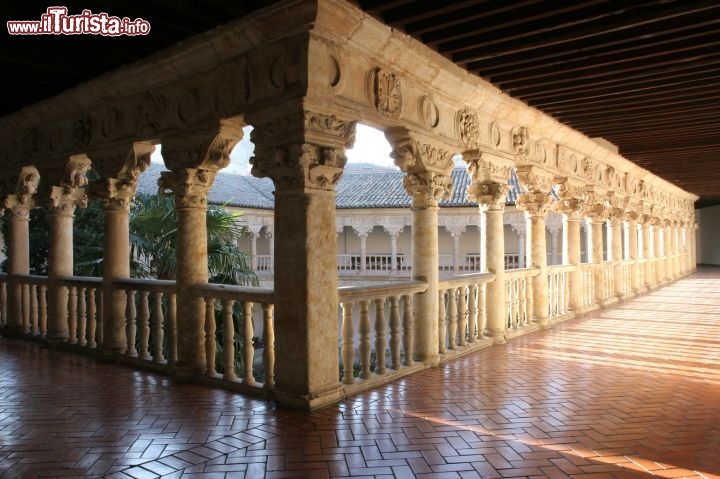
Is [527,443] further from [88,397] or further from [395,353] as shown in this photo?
[88,397]

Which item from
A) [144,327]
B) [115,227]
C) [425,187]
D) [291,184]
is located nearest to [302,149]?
[291,184]

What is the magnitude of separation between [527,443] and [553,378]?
1900 millimetres

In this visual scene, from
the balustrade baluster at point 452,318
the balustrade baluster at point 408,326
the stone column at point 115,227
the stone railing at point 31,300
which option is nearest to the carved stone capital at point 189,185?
the stone column at point 115,227

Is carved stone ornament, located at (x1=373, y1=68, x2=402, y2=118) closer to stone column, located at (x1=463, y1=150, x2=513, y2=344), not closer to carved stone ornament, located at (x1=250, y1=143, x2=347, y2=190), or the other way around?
carved stone ornament, located at (x1=250, y1=143, x2=347, y2=190)

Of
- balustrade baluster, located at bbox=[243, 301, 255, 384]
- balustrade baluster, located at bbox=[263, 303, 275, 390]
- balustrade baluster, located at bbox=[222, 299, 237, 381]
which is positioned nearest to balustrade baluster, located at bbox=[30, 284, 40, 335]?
balustrade baluster, located at bbox=[222, 299, 237, 381]

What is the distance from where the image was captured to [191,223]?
18.0 feet

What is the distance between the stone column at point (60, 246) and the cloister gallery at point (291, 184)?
2 centimetres

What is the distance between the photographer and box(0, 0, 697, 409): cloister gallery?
14.2 ft

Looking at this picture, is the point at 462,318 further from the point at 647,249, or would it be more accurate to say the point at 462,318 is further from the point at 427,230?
the point at 647,249

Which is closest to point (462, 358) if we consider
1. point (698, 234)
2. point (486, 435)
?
point (486, 435)

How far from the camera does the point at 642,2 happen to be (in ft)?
13.4

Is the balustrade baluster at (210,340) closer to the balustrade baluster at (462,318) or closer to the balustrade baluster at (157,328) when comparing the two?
the balustrade baluster at (157,328)

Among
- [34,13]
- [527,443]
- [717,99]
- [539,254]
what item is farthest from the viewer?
[539,254]

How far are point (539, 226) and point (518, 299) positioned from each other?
1.36 metres
